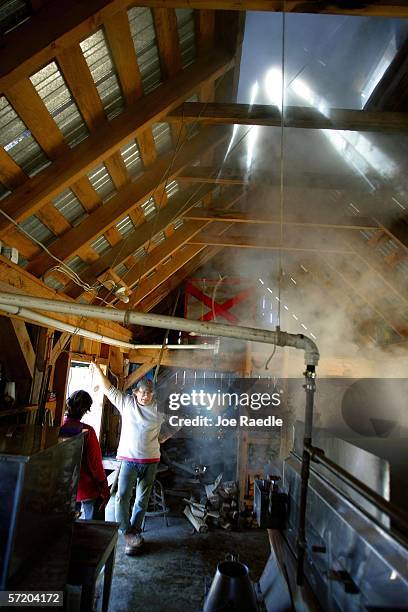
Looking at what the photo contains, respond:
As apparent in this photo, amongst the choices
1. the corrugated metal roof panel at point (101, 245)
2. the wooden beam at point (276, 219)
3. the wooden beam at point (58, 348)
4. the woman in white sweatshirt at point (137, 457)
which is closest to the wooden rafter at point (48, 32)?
the corrugated metal roof panel at point (101, 245)

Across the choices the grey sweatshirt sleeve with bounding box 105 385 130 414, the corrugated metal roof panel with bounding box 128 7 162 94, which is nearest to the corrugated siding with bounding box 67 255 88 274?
the grey sweatshirt sleeve with bounding box 105 385 130 414

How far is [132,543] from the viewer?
4.59 m

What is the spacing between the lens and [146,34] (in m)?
2.48

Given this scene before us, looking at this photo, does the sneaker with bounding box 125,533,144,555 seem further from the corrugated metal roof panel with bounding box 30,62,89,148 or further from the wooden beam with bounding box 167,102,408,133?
the wooden beam with bounding box 167,102,408,133

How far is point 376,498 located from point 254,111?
3284 mm

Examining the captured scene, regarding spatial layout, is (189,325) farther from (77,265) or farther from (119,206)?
(77,265)

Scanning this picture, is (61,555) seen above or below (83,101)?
below

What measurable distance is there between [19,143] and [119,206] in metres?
1.25

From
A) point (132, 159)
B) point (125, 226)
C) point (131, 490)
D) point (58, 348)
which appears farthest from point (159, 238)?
point (131, 490)

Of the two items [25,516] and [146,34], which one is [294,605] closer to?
[25,516]

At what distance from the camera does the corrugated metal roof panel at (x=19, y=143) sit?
84.8 inches

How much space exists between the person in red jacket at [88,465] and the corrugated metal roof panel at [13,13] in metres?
3.09

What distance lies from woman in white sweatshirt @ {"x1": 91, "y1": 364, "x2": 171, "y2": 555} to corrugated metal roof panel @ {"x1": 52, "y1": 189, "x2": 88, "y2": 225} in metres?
2.39

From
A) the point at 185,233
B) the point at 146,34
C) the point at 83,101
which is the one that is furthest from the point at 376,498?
the point at 185,233
